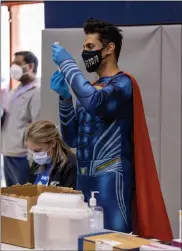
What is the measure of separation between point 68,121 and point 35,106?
6.92 ft

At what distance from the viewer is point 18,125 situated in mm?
A: 4688

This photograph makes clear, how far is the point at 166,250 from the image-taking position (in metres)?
1.65

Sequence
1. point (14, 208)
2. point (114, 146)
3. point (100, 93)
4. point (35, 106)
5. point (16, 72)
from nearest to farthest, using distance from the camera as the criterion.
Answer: point (14, 208), point (100, 93), point (114, 146), point (35, 106), point (16, 72)

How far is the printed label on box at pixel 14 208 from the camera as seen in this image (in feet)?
6.78

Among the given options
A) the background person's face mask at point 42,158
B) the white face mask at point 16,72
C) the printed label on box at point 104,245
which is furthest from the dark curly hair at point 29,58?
the printed label on box at point 104,245

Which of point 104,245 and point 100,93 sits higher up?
point 100,93

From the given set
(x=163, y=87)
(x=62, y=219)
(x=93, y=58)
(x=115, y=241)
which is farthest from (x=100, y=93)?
(x=163, y=87)

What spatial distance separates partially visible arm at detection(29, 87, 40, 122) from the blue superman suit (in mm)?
2076

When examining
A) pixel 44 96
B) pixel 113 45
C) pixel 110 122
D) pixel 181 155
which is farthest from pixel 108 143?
pixel 44 96

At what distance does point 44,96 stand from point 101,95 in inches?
78.1

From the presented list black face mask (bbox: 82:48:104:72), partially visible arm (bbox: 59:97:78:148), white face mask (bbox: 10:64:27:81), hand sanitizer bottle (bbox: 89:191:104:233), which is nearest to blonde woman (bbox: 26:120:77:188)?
partially visible arm (bbox: 59:97:78:148)

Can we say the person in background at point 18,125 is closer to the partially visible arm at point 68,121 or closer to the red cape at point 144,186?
the partially visible arm at point 68,121

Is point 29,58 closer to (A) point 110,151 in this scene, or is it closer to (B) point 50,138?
(B) point 50,138

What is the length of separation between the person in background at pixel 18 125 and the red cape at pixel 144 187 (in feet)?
7.33
